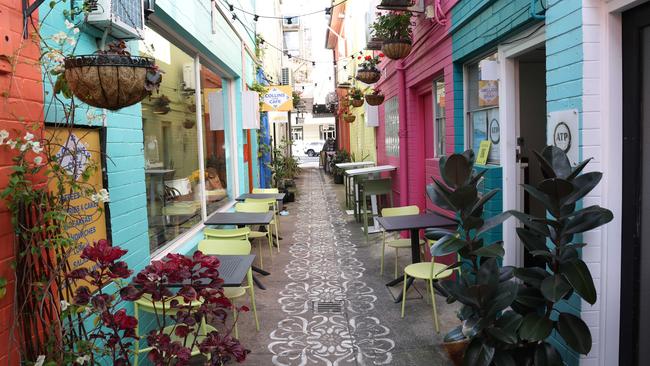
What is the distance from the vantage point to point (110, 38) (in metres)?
3.26

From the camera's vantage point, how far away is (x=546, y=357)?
8.54 feet

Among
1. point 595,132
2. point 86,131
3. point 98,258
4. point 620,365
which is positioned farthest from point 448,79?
point 98,258

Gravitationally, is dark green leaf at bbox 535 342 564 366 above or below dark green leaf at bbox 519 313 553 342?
below

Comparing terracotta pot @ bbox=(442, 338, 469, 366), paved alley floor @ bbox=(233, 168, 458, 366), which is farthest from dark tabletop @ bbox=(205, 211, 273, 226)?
terracotta pot @ bbox=(442, 338, 469, 366)

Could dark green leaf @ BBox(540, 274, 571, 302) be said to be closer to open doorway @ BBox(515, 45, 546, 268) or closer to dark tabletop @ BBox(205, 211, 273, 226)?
open doorway @ BBox(515, 45, 546, 268)

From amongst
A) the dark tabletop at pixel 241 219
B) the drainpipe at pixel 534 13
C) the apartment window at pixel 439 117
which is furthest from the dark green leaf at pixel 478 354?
the apartment window at pixel 439 117

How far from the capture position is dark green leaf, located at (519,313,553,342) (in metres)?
2.48

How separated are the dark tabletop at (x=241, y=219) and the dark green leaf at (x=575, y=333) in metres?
3.90

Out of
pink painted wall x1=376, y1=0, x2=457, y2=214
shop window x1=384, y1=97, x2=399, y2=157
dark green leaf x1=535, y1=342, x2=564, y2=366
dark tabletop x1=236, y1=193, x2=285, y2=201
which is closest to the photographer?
dark green leaf x1=535, y1=342, x2=564, y2=366

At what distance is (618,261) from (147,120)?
4010 millimetres

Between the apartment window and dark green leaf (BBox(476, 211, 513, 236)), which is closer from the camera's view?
dark green leaf (BBox(476, 211, 513, 236))

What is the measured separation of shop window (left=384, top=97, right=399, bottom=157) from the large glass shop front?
3178 millimetres

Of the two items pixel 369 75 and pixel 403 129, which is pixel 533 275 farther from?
pixel 369 75

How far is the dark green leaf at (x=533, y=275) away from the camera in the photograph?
2.60m
